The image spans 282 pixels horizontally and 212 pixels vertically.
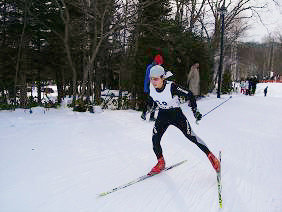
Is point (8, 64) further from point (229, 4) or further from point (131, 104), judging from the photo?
point (229, 4)

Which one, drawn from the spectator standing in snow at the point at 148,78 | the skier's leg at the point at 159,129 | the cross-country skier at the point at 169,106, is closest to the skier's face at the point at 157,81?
the cross-country skier at the point at 169,106

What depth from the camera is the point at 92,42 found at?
13969 mm

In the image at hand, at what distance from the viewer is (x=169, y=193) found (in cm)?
430

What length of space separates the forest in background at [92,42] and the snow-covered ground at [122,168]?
10.5 feet

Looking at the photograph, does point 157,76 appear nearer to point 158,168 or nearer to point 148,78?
point 158,168

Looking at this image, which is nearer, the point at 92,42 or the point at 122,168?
the point at 122,168

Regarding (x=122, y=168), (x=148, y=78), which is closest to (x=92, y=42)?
(x=148, y=78)

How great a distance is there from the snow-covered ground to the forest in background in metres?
3.21

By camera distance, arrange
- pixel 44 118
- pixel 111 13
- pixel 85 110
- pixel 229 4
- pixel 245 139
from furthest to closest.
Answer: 1. pixel 229 4
2. pixel 111 13
3. pixel 85 110
4. pixel 44 118
5. pixel 245 139

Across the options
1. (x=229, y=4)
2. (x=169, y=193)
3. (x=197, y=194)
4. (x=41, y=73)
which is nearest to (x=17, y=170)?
(x=169, y=193)

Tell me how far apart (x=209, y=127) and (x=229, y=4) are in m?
20.6

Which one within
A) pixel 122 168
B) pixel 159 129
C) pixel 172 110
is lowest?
pixel 122 168

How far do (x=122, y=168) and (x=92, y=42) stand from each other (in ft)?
31.5

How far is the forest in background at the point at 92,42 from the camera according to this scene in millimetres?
11008
